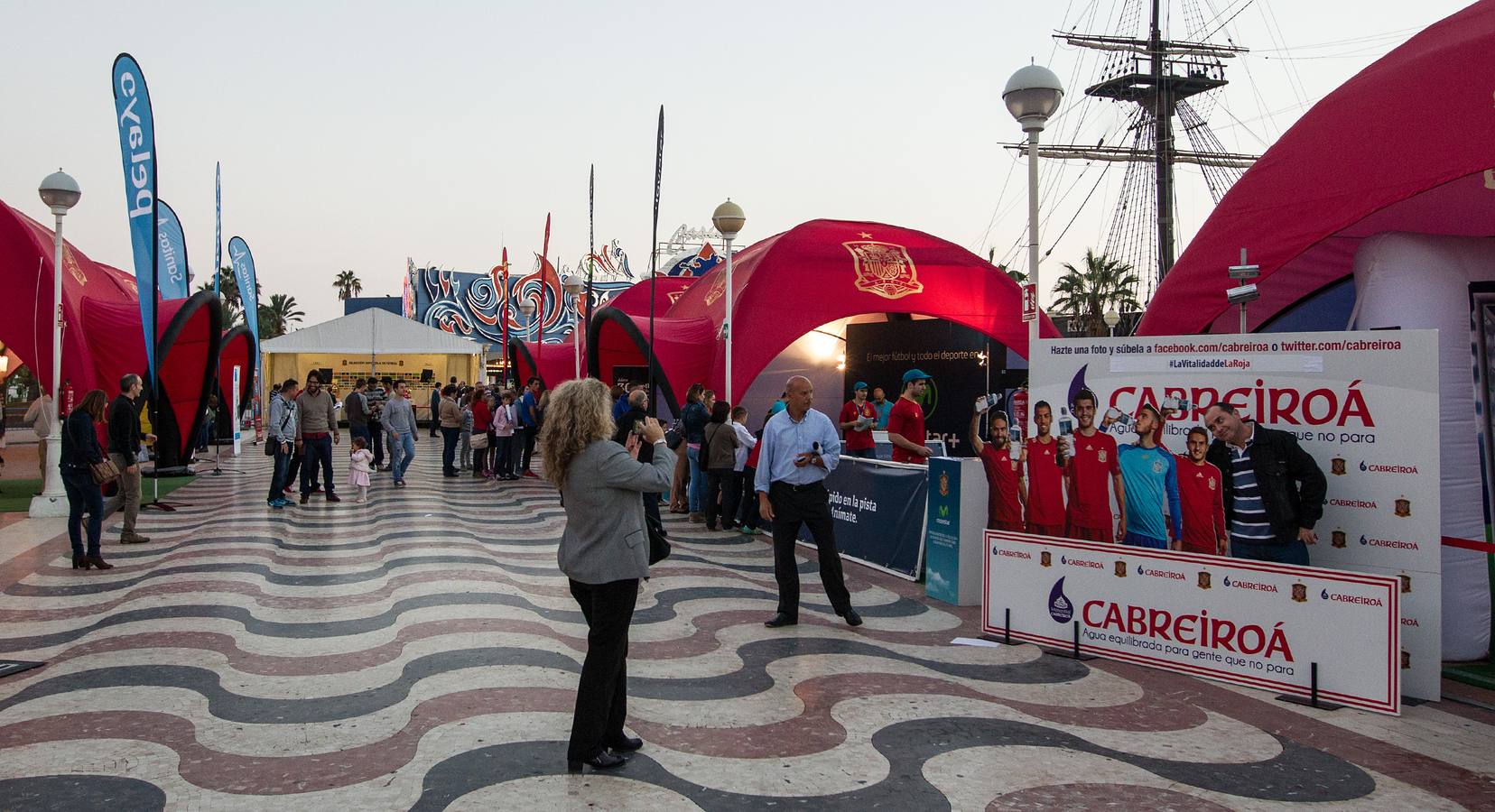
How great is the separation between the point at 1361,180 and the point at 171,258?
18.1 metres

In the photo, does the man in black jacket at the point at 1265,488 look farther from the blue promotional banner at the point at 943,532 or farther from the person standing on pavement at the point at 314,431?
the person standing on pavement at the point at 314,431

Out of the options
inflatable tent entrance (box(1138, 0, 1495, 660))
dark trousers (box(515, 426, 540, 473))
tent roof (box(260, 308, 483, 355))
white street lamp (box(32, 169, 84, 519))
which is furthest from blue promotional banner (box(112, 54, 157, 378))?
tent roof (box(260, 308, 483, 355))

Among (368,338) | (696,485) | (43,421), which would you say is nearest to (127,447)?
(43,421)

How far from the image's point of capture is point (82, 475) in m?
7.91

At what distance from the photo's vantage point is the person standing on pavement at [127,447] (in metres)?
9.10

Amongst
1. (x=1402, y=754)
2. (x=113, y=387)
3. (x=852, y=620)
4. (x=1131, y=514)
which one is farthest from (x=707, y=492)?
(x=113, y=387)

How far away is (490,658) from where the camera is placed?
546 centimetres

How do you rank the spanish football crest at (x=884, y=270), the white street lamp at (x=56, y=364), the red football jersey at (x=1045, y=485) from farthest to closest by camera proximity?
the spanish football crest at (x=884, y=270), the white street lamp at (x=56, y=364), the red football jersey at (x=1045, y=485)

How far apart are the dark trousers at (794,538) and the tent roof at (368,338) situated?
27.2 m

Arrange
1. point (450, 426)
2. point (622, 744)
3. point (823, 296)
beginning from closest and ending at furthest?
point (622, 744) < point (823, 296) < point (450, 426)

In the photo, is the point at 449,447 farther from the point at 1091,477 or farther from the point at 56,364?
the point at 1091,477

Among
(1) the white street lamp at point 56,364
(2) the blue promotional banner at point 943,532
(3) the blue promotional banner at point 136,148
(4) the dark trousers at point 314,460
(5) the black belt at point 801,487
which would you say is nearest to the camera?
(5) the black belt at point 801,487

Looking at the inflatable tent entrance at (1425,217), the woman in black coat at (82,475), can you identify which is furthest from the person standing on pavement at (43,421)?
the inflatable tent entrance at (1425,217)

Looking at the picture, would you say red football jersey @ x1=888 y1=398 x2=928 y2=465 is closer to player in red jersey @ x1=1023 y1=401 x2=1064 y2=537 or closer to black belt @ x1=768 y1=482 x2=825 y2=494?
player in red jersey @ x1=1023 y1=401 x2=1064 y2=537
